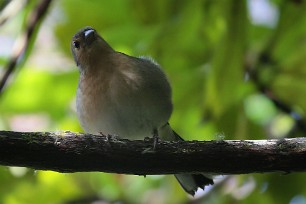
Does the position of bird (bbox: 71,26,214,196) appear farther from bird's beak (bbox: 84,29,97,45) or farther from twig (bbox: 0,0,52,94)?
twig (bbox: 0,0,52,94)

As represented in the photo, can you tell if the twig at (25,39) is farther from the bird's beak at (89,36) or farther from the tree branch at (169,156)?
the tree branch at (169,156)

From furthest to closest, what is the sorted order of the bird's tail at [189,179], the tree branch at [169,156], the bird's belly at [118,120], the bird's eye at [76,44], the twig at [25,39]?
the bird's eye at [76,44] → the bird's tail at [189,179] → the bird's belly at [118,120] → the twig at [25,39] → the tree branch at [169,156]

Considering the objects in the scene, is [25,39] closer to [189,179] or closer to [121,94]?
[121,94]

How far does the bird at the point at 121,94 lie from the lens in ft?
10.2

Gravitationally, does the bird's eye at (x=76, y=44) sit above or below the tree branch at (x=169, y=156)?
above

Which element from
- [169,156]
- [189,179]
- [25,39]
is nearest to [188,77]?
[189,179]

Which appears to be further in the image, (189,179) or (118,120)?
(189,179)

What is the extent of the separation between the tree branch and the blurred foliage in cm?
95

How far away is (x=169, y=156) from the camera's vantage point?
2279 mm

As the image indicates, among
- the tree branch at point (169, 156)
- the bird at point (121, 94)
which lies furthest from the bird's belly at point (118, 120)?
the tree branch at point (169, 156)

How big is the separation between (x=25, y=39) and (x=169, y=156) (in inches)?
49.2

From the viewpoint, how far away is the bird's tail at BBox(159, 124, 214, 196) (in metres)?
3.28

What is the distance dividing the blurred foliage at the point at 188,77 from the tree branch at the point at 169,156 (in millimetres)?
947

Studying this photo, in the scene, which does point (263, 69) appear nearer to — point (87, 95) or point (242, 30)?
point (242, 30)
